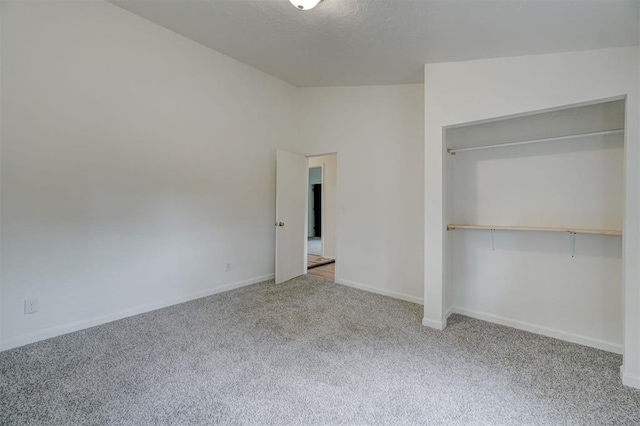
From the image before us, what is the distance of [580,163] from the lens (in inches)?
96.3

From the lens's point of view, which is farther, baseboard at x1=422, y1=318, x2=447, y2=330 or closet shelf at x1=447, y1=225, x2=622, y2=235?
baseboard at x1=422, y1=318, x2=447, y2=330

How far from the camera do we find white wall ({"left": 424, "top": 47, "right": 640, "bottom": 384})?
1.89m

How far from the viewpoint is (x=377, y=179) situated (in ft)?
12.6

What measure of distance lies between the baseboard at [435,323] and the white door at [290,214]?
2131 mm

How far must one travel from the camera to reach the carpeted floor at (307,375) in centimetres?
162

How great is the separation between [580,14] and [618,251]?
1.83m

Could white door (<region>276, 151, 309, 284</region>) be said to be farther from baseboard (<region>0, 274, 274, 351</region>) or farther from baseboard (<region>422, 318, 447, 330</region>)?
baseboard (<region>422, 318, 447, 330</region>)

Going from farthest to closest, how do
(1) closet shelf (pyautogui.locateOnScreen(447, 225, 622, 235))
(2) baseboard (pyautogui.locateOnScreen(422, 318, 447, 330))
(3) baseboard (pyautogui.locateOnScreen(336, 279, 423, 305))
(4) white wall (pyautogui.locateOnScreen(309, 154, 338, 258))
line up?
(4) white wall (pyautogui.locateOnScreen(309, 154, 338, 258)) < (3) baseboard (pyautogui.locateOnScreen(336, 279, 423, 305)) < (2) baseboard (pyautogui.locateOnScreen(422, 318, 447, 330)) < (1) closet shelf (pyautogui.locateOnScreen(447, 225, 622, 235))

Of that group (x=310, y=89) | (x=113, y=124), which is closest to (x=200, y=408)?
(x=113, y=124)

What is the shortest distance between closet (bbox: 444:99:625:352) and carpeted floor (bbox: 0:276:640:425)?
11.1 inches

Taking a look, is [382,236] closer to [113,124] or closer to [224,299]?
[224,299]

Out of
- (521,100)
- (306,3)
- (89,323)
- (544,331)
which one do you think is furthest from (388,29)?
(89,323)

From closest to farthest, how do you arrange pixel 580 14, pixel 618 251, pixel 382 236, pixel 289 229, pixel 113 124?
pixel 580 14 < pixel 618 251 < pixel 113 124 < pixel 382 236 < pixel 289 229

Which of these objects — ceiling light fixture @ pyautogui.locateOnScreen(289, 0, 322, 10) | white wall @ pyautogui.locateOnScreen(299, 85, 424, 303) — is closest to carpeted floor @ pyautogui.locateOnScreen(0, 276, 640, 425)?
white wall @ pyautogui.locateOnScreen(299, 85, 424, 303)
